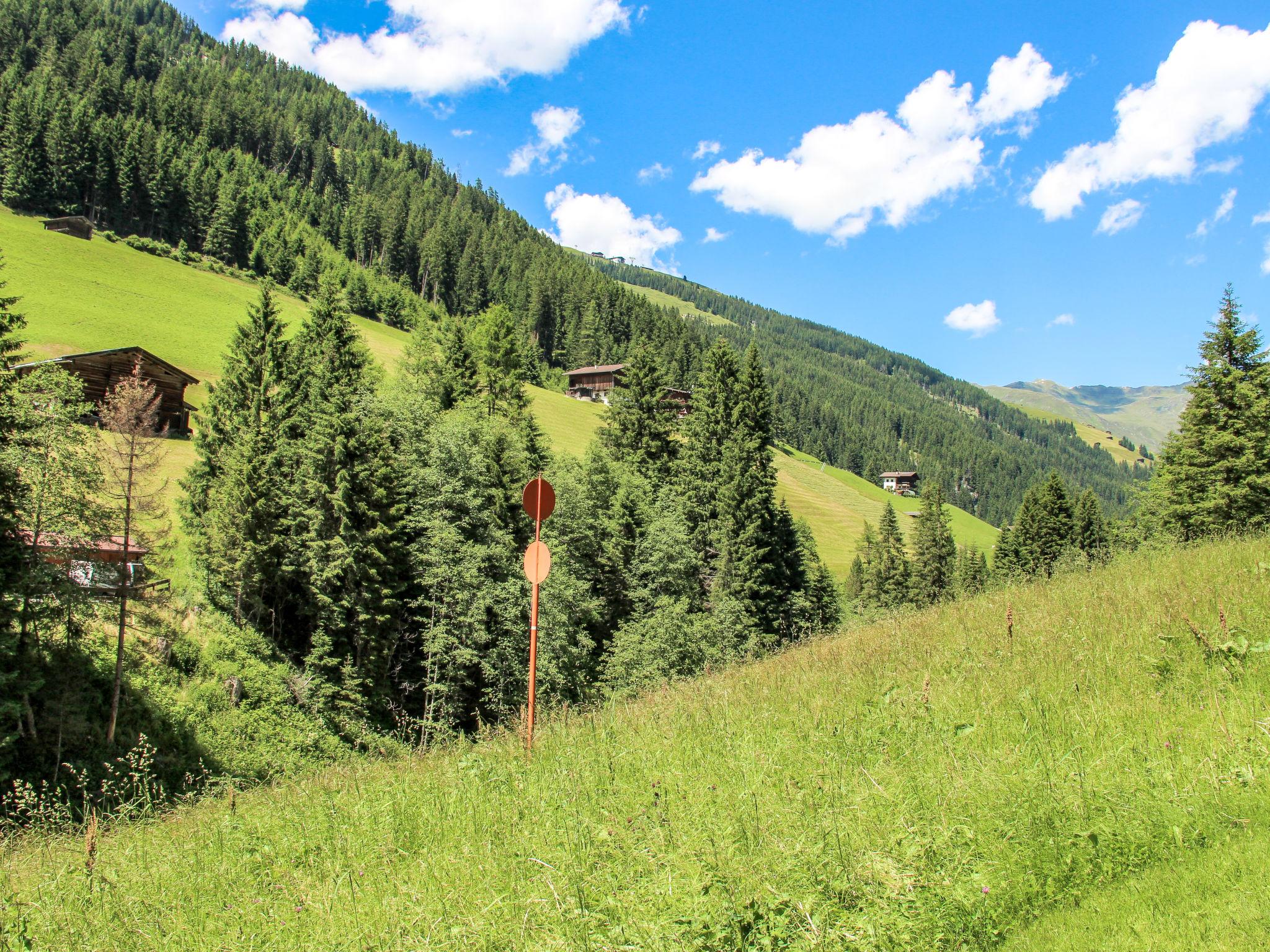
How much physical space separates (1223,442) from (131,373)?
6410cm

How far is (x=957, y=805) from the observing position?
4699mm

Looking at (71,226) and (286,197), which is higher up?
(286,197)

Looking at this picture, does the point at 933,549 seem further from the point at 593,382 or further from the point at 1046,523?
the point at 593,382

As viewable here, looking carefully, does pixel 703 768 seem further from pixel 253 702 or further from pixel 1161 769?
pixel 253 702

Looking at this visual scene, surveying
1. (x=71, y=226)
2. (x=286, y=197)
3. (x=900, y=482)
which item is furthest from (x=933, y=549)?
(x=286, y=197)

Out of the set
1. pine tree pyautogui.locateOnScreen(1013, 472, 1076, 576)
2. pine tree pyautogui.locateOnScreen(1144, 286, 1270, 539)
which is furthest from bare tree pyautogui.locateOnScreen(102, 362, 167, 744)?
pine tree pyautogui.locateOnScreen(1013, 472, 1076, 576)

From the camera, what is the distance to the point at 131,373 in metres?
45.7

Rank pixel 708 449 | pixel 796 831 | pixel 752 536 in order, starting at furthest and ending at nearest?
pixel 708 449 < pixel 752 536 < pixel 796 831

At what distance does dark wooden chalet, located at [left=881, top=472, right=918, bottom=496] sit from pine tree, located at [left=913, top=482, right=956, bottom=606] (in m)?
112

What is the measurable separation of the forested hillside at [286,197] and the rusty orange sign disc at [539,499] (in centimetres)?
6927

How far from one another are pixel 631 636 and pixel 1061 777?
90.6 ft

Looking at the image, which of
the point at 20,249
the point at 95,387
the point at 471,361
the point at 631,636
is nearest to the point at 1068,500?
the point at 631,636

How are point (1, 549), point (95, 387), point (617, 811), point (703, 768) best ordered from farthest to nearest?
point (95, 387)
point (1, 549)
point (703, 768)
point (617, 811)

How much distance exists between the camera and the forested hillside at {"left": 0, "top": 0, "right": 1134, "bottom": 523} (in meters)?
93.9
